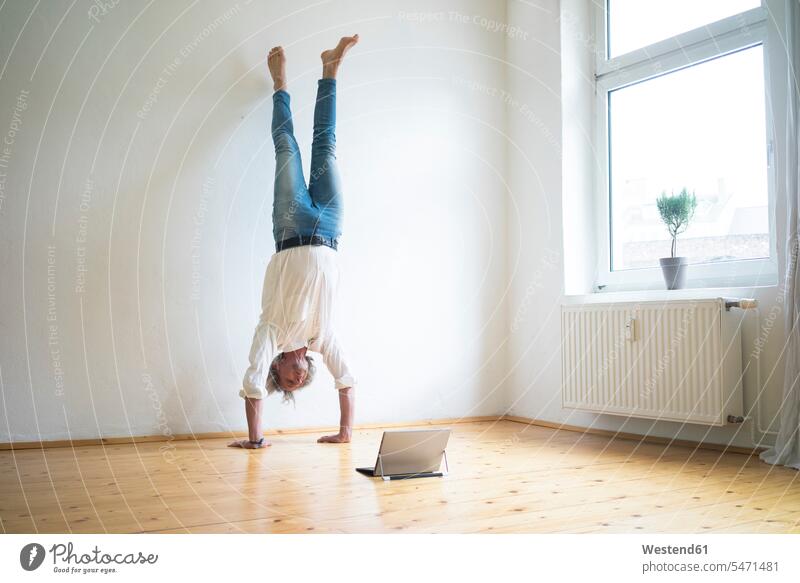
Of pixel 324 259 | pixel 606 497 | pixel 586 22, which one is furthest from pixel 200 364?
pixel 586 22

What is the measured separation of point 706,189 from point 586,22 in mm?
1283

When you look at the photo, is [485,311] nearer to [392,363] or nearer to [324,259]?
[392,363]

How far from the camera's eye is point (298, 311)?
3.40 meters

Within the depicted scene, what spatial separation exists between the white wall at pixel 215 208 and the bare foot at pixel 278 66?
0.44 ft

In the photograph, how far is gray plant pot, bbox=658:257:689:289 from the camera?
3586 millimetres

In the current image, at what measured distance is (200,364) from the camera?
3.63 meters

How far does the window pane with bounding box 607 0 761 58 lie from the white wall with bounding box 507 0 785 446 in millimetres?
156

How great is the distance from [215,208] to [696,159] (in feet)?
7.85

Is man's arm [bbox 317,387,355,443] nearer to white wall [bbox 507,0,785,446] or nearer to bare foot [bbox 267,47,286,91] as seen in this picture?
white wall [bbox 507,0,785,446]

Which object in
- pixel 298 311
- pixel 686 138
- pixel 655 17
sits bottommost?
pixel 298 311
